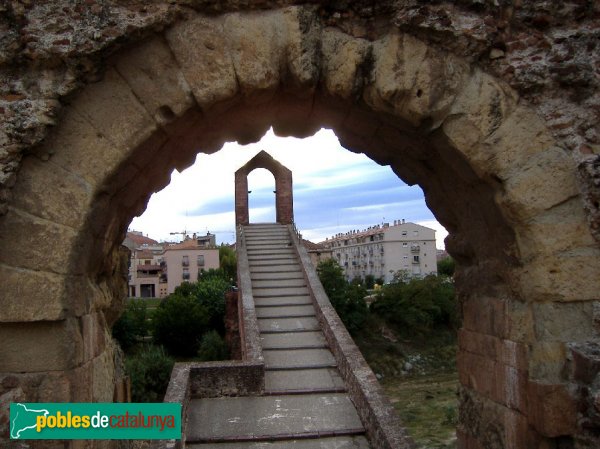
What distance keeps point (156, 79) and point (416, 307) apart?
19.2 metres

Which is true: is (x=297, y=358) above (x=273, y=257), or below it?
below

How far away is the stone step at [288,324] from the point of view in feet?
33.6

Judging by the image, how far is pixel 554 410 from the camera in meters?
2.82

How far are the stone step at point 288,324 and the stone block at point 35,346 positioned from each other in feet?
24.3

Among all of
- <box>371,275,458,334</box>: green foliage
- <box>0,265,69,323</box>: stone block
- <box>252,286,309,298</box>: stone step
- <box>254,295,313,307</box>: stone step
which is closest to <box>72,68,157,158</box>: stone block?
<box>0,265,69,323</box>: stone block

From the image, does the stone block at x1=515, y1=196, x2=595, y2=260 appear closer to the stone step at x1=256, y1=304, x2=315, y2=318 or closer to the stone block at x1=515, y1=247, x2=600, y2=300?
the stone block at x1=515, y1=247, x2=600, y2=300

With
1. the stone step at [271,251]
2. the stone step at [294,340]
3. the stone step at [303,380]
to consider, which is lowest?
the stone step at [303,380]

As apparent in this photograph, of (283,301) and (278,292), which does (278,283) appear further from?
(283,301)

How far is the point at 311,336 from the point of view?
9.94m

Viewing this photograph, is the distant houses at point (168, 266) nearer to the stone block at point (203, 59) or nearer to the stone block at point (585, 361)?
the stone block at point (203, 59)

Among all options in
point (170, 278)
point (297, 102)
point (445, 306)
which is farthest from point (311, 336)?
point (170, 278)

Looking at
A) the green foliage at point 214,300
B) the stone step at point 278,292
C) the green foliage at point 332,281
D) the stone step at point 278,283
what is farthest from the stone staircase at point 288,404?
the green foliage at point 214,300

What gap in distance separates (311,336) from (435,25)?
7.56m

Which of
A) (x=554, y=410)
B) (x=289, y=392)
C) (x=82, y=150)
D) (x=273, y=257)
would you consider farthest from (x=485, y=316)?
(x=273, y=257)
